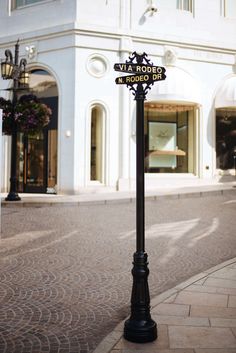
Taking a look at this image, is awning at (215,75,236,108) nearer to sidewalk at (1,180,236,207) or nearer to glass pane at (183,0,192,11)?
glass pane at (183,0,192,11)

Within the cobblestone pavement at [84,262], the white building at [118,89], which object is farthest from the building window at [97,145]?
the cobblestone pavement at [84,262]

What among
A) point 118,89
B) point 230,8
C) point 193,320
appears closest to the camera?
point 193,320

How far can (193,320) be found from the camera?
442cm

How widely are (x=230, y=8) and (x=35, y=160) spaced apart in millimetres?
12474

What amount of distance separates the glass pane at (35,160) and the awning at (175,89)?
5.48m

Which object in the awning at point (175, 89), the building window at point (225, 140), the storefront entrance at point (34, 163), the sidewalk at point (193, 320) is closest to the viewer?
the sidewalk at point (193, 320)

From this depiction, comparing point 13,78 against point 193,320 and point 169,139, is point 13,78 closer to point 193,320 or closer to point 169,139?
point 169,139

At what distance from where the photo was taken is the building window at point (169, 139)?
19625 millimetres

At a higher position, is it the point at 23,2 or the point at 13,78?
the point at 23,2

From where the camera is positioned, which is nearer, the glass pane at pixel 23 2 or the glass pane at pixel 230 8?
the glass pane at pixel 23 2

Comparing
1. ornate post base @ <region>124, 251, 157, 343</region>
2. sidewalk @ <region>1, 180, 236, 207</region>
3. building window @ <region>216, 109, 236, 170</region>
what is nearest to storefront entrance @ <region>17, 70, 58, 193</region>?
sidewalk @ <region>1, 180, 236, 207</region>

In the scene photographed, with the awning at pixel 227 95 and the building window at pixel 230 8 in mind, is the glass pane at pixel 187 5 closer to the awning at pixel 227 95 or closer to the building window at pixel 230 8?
the building window at pixel 230 8

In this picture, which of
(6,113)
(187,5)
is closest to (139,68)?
(6,113)

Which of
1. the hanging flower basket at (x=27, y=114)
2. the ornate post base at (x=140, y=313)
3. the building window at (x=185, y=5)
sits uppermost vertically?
the building window at (x=185, y=5)
